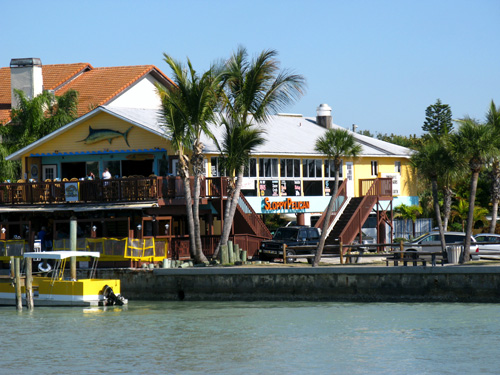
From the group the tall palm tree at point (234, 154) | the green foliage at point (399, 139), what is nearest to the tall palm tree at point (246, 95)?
the tall palm tree at point (234, 154)

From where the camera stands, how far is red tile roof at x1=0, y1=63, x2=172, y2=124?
58.9 m

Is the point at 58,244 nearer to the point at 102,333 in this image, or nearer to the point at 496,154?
the point at 102,333

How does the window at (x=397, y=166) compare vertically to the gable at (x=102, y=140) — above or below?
below

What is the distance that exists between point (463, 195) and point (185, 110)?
24.1 metres

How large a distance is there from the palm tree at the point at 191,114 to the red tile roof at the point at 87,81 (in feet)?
61.9

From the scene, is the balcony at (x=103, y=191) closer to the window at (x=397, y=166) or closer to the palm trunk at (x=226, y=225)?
the palm trunk at (x=226, y=225)

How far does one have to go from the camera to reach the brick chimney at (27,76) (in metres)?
56.4

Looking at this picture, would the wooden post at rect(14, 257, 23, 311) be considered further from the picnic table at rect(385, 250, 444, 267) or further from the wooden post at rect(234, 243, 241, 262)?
the picnic table at rect(385, 250, 444, 267)

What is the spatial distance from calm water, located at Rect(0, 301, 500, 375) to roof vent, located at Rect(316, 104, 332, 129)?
80.8 feet

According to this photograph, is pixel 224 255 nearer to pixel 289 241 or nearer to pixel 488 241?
pixel 289 241

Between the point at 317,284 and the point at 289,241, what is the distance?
7074mm

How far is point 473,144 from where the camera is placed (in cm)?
3497

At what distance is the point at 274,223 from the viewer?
50719 millimetres

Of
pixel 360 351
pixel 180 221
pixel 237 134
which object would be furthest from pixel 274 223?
pixel 360 351
